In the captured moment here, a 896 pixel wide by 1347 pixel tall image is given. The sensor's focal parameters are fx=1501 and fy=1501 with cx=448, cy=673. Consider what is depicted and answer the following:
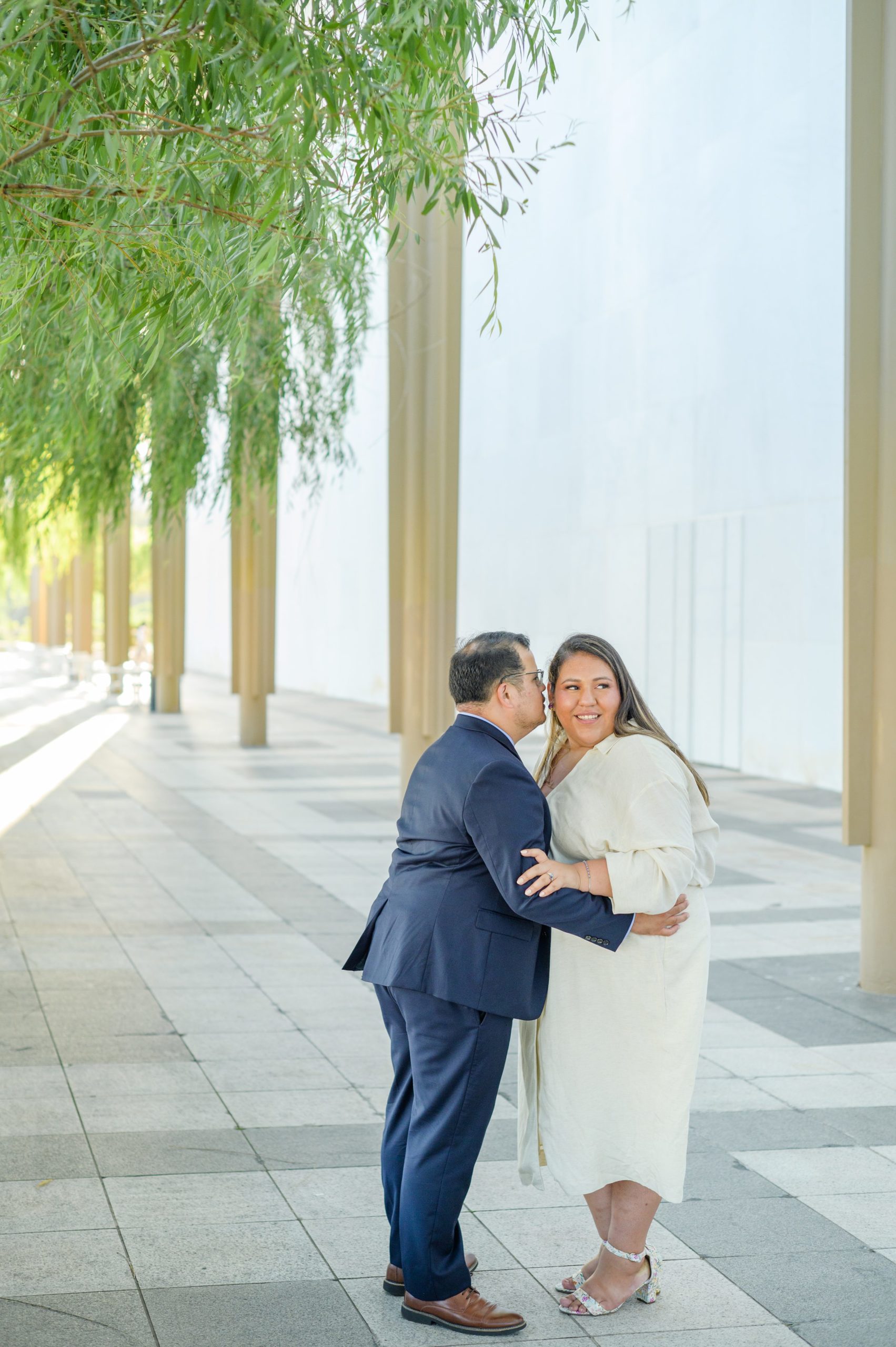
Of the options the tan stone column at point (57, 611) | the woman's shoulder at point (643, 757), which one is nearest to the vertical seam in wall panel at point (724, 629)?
the woman's shoulder at point (643, 757)

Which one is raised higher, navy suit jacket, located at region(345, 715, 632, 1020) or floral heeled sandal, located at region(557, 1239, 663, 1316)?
navy suit jacket, located at region(345, 715, 632, 1020)

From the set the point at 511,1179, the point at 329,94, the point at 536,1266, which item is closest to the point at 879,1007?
the point at 511,1179

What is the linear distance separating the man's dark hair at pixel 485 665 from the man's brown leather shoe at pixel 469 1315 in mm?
1471

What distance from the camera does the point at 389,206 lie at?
4.14m

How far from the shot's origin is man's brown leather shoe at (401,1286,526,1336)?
3680 mm

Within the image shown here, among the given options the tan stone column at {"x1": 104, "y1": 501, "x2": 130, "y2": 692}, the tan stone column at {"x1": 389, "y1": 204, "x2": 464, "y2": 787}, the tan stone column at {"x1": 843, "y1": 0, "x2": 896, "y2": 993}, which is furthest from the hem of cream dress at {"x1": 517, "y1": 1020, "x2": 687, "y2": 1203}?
the tan stone column at {"x1": 104, "y1": 501, "x2": 130, "y2": 692}

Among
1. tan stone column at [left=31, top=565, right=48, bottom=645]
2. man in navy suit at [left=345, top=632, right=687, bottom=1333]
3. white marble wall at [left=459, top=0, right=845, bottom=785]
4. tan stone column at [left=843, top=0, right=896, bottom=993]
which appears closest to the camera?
man in navy suit at [left=345, top=632, right=687, bottom=1333]

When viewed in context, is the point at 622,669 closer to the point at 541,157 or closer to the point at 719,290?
the point at 541,157

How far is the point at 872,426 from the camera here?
7164 millimetres

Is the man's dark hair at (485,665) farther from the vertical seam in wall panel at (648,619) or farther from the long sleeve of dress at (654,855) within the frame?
the vertical seam in wall panel at (648,619)

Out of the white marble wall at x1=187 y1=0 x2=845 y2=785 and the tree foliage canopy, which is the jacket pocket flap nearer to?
the tree foliage canopy

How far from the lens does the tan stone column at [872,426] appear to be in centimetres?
710

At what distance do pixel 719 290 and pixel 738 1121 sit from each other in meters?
14.4

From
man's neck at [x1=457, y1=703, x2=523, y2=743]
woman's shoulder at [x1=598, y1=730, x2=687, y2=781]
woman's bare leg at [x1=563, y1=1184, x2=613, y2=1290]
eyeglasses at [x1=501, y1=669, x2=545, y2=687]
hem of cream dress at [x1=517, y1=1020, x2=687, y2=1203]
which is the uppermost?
eyeglasses at [x1=501, y1=669, x2=545, y2=687]
